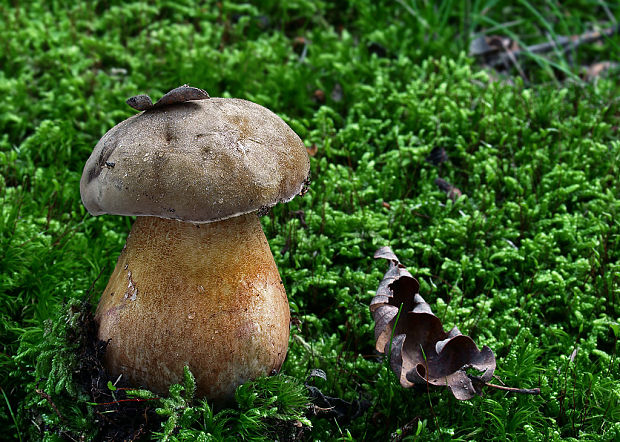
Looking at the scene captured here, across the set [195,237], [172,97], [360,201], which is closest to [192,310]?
[195,237]

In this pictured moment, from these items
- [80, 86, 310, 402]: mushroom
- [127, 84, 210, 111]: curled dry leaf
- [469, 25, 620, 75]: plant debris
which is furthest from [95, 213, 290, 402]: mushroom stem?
[469, 25, 620, 75]: plant debris

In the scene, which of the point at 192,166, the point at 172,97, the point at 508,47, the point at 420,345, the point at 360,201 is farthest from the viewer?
the point at 508,47

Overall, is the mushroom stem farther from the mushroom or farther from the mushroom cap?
the mushroom cap

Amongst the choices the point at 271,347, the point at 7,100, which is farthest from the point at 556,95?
the point at 7,100

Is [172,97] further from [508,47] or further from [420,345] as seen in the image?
[508,47]

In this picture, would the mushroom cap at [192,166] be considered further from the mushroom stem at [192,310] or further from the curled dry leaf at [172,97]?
the mushroom stem at [192,310]

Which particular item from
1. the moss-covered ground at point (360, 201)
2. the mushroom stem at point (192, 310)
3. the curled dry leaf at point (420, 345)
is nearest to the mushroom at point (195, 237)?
the mushroom stem at point (192, 310)
